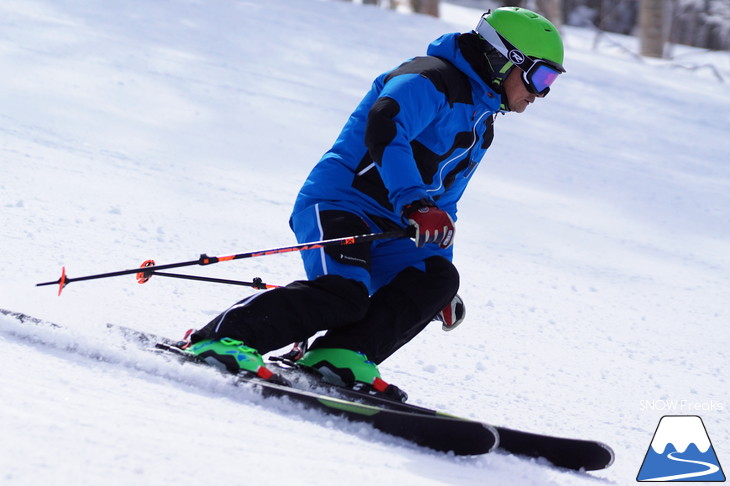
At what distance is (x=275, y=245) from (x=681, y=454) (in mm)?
2641

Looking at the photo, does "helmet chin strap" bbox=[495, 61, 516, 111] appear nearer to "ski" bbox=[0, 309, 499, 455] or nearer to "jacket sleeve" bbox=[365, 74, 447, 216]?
"jacket sleeve" bbox=[365, 74, 447, 216]

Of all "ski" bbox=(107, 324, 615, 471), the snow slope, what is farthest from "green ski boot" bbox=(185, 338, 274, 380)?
"ski" bbox=(107, 324, 615, 471)

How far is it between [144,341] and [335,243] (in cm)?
74

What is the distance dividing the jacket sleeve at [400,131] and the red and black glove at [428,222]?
29 millimetres

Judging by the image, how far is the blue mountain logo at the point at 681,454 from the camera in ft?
10.6

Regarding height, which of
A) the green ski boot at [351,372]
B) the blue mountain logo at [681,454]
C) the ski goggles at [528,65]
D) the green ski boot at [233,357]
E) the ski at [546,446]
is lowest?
the blue mountain logo at [681,454]

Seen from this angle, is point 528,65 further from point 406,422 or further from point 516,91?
point 406,422

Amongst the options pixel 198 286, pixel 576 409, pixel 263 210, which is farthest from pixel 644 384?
pixel 263 210

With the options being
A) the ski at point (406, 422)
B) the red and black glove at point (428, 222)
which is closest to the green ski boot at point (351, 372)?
the ski at point (406, 422)

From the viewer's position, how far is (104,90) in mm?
8234

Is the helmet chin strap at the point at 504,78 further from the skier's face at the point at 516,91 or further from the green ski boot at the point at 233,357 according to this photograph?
the green ski boot at the point at 233,357

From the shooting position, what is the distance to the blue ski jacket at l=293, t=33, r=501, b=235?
3.01 m

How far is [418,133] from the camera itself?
3.06 metres

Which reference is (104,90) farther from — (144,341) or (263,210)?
(144,341)
